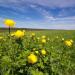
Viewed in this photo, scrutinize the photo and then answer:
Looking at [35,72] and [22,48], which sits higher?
[22,48]

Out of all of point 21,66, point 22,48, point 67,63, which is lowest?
point 67,63

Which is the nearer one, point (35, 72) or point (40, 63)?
point (35, 72)

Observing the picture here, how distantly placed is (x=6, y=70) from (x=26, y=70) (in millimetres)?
339

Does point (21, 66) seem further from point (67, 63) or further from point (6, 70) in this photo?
point (67, 63)

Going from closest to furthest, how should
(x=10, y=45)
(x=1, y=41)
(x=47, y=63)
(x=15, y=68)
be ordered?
(x=15, y=68)
(x=47, y=63)
(x=10, y=45)
(x=1, y=41)

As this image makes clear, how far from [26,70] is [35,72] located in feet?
0.71

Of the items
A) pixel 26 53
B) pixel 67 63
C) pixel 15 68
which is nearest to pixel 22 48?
pixel 26 53

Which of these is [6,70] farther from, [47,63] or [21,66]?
[47,63]

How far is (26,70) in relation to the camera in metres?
3.12

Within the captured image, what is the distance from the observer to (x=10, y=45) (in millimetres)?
4090

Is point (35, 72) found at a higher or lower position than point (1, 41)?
lower

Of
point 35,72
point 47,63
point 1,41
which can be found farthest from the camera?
point 1,41

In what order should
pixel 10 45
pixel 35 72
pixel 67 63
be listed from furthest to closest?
pixel 67 63 < pixel 10 45 < pixel 35 72

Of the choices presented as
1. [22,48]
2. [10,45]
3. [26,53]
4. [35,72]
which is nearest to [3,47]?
[10,45]
